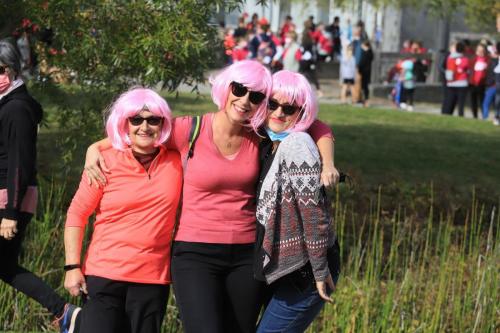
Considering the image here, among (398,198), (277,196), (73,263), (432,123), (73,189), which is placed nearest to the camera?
(277,196)

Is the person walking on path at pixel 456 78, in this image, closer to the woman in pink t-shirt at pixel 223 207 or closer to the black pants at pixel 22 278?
the black pants at pixel 22 278

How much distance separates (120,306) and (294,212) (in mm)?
897

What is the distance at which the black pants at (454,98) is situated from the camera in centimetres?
2148

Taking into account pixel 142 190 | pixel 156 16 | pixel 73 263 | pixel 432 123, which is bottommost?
pixel 432 123

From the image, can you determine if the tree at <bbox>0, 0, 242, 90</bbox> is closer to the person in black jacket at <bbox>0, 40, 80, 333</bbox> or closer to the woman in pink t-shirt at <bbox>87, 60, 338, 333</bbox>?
the person in black jacket at <bbox>0, 40, 80, 333</bbox>

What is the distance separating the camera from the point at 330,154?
175 inches

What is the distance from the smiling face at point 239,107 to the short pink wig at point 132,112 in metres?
0.26

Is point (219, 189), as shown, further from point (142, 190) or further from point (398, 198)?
point (398, 198)

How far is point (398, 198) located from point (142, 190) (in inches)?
276

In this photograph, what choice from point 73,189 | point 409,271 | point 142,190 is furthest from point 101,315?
point 73,189

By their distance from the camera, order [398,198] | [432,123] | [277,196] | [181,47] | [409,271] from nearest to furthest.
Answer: [277,196]
[409,271]
[181,47]
[398,198]
[432,123]

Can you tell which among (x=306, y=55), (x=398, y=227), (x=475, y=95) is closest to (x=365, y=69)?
(x=306, y=55)

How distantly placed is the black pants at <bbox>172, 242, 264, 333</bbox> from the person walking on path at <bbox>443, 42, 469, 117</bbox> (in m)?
16.8

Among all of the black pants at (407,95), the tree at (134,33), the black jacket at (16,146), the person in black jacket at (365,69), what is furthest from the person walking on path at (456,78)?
the black jacket at (16,146)
